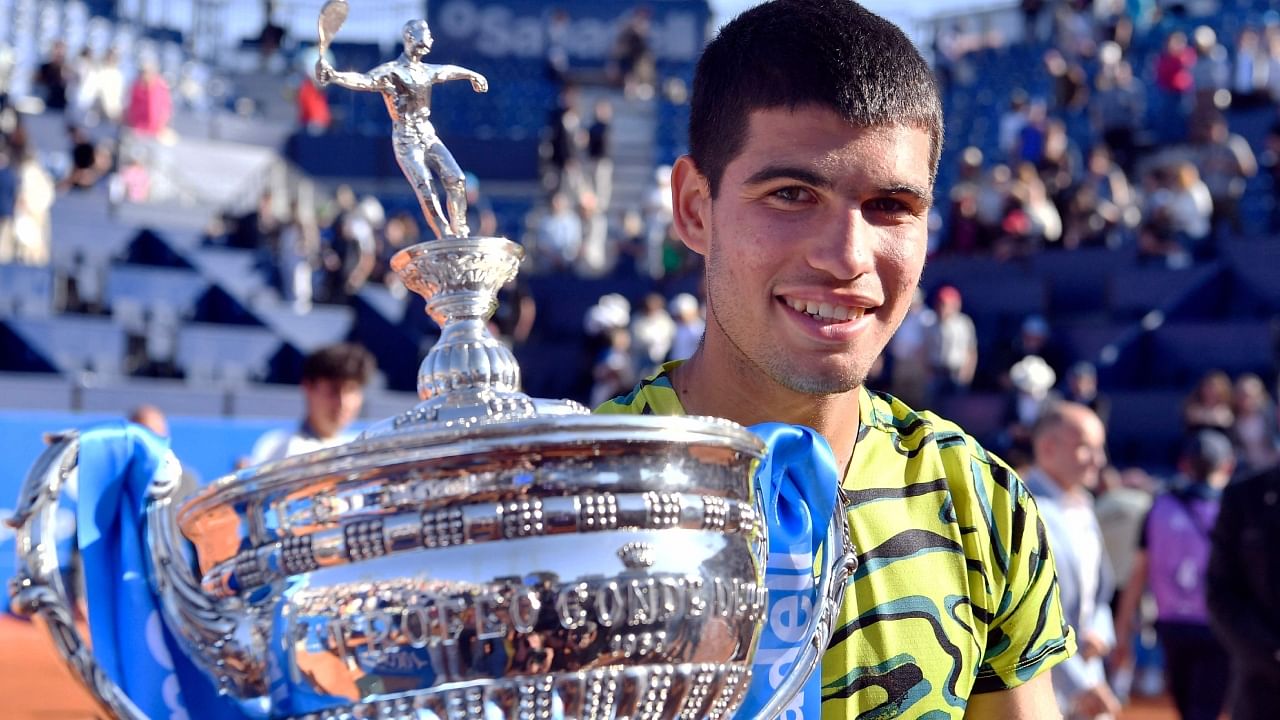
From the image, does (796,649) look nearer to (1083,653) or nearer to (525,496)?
(525,496)

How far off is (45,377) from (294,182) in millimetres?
6727

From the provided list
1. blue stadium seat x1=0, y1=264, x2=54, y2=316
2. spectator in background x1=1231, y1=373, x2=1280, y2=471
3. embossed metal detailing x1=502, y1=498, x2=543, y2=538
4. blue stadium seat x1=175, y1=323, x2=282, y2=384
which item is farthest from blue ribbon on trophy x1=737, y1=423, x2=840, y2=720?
blue stadium seat x1=175, y1=323, x2=282, y2=384

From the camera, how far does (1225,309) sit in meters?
11.8

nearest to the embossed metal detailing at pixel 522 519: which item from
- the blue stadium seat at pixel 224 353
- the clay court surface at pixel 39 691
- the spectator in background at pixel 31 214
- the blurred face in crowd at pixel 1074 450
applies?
the blurred face in crowd at pixel 1074 450

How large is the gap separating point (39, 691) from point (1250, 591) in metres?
6.08

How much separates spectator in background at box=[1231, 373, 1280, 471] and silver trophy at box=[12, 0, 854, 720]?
8.26 meters

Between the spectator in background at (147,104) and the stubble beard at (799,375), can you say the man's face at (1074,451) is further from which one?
the spectator in background at (147,104)

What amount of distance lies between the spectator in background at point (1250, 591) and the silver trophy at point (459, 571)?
135 inches

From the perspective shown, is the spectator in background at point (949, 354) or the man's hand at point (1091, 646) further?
the spectator in background at point (949, 354)

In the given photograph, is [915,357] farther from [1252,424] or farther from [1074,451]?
[1074,451]

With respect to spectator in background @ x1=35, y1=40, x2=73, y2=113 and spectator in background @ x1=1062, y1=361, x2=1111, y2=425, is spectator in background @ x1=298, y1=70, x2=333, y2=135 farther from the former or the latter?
spectator in background @ x1=1062, y1=361, x2=1111, y2=425

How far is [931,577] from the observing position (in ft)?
5.36

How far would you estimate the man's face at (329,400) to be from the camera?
477 cm

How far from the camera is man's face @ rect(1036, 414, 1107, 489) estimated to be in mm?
5113
